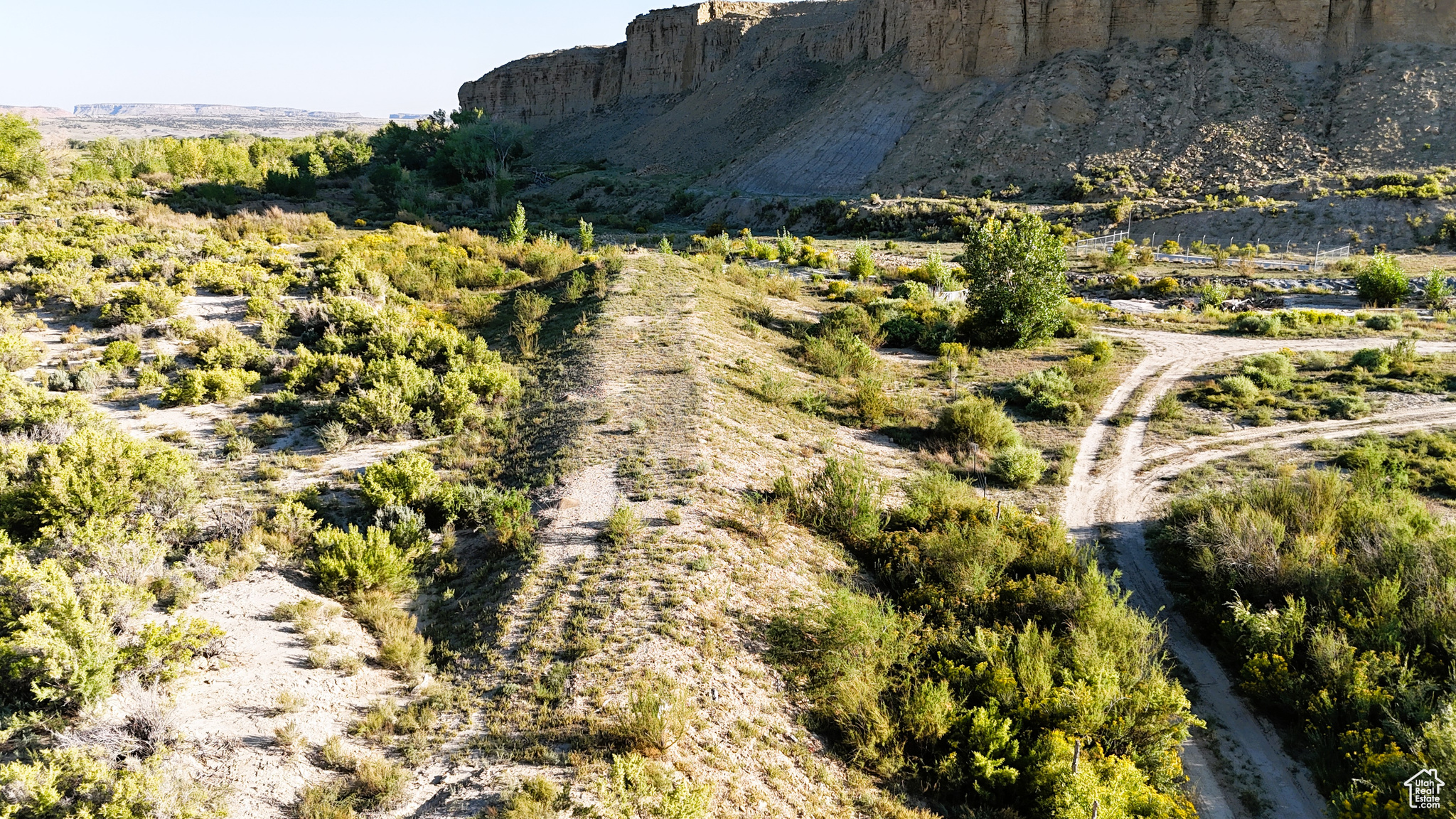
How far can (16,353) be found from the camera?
12055 millimetres

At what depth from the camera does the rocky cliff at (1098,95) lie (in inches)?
1512

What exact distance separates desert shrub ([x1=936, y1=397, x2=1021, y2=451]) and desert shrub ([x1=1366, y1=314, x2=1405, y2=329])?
14211 millimetres

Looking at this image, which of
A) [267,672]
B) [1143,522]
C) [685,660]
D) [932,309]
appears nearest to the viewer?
[267,672]

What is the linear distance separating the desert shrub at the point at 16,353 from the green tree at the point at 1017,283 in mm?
19587

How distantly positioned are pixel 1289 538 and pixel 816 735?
6847 mm

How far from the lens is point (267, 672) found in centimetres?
604

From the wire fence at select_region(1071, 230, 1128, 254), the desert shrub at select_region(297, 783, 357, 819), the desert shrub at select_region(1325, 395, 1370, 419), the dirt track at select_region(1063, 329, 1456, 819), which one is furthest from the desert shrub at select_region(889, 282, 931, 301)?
the desert shrub at select_region(297, 783, 357, 819)

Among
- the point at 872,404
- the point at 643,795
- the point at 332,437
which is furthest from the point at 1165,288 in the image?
the point at 643,795

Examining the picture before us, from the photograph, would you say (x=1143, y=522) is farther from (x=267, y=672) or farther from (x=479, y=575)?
(x=267, y=672)

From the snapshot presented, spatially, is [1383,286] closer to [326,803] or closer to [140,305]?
[326,803]

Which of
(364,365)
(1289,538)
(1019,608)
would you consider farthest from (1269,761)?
(364,365)

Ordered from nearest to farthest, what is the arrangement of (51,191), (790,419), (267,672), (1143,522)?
(267,672) → (1143,522) → (790,419) → (51,191)

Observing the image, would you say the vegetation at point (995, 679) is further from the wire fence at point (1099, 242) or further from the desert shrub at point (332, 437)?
the wire fence at point (1099, 242)

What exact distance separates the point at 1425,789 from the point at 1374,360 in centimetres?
1482
